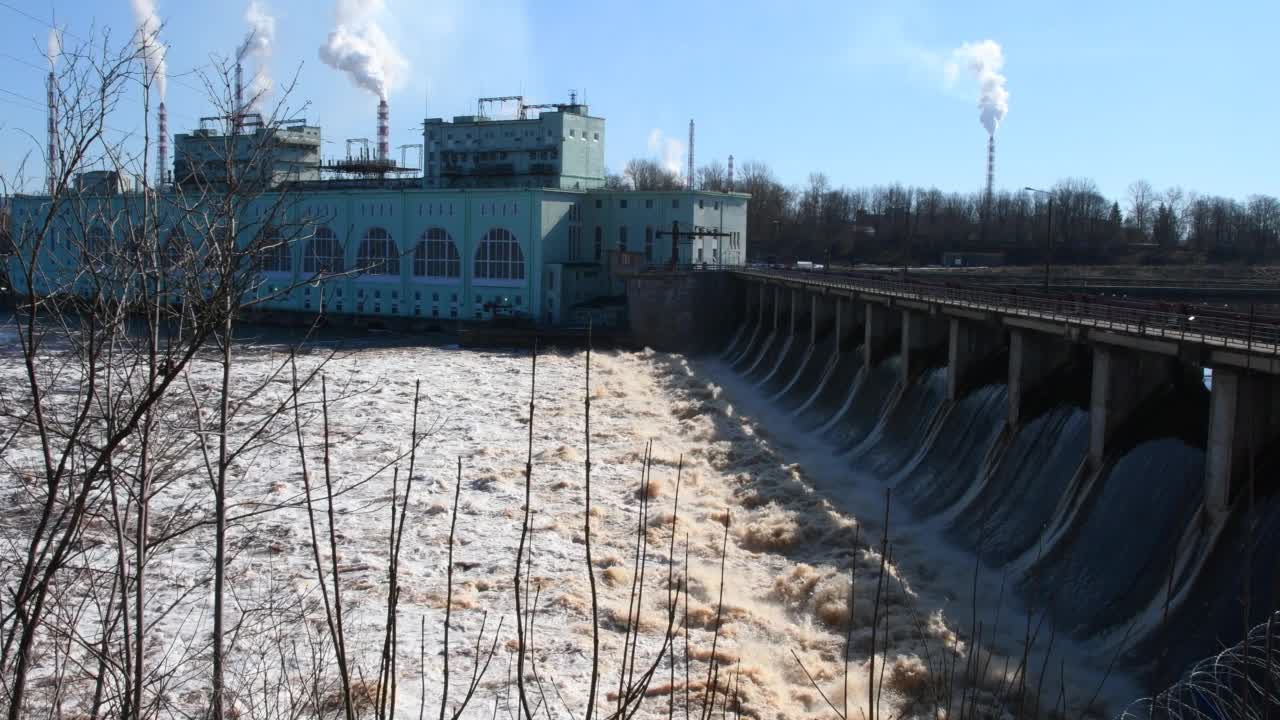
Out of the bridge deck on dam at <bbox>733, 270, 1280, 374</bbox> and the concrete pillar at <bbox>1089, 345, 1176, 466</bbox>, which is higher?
the bridge deck on dam at <bbox>733, 270, 1280, 374</bbox>

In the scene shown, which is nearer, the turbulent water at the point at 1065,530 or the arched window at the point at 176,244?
the arched window at the point at 176,244

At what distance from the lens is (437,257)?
59375mm

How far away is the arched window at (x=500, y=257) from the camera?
2232 inches

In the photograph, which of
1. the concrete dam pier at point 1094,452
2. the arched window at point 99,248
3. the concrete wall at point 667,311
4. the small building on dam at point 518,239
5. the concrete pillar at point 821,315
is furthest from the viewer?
the small building on dam at point 518,239

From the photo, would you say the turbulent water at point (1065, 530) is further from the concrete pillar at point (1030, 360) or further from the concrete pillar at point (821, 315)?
the concrete pillar at point (821, 315)

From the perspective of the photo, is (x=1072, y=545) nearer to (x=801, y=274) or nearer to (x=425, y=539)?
(x=425, y=539)

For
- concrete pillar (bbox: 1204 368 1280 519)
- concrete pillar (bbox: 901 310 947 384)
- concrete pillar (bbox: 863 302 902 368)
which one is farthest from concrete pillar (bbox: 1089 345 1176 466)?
concrete pillar (bbox: 863 302 902 368)

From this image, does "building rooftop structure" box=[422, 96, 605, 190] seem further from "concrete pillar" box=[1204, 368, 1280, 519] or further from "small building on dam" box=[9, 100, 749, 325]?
"concrete pillar" box=[1204, 368, 1280, 519]

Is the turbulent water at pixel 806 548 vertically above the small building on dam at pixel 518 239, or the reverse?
the small building on dam at pixel 518 239

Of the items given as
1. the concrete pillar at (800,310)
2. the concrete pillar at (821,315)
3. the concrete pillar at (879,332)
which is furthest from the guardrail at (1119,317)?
the concrete pillar at (800,310)

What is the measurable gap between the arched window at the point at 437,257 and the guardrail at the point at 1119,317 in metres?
28.0

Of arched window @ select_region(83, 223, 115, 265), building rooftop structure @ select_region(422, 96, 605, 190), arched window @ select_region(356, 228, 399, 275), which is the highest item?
building rooftop structure @ select_region(422, 96, 605, 190)

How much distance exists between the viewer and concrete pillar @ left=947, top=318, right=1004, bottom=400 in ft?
88.6

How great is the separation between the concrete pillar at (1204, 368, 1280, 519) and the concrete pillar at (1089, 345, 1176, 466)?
2.40 m
